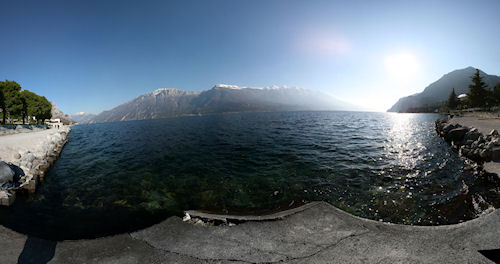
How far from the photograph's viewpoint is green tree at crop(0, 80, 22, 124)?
3473 cm

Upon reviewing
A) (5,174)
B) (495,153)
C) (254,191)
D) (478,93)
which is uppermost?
(478,93)

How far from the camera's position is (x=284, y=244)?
5.09m

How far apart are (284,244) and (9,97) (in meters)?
62.7

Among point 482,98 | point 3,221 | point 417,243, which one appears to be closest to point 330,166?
point 417,243

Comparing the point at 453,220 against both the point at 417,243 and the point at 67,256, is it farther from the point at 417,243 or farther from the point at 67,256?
the point at 67,256

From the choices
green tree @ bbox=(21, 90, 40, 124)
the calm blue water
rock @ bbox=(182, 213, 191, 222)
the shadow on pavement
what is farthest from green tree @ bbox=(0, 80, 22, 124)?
rock @ bbox=(182, 213, 191, 222)

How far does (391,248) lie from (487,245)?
2.33m

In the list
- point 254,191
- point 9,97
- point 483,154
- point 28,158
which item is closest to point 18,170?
point 28,158

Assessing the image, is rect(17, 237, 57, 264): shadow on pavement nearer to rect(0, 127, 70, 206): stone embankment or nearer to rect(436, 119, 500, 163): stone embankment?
rect(0, 127, 70, 206): stone embankment

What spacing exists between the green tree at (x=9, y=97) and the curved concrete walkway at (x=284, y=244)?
53.1 meters

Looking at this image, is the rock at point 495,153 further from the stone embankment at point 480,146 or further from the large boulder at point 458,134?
the large boulder at point 458,134

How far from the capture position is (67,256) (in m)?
5.01

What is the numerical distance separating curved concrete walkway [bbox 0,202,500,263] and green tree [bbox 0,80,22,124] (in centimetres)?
5313

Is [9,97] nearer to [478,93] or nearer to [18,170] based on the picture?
[18,170]
